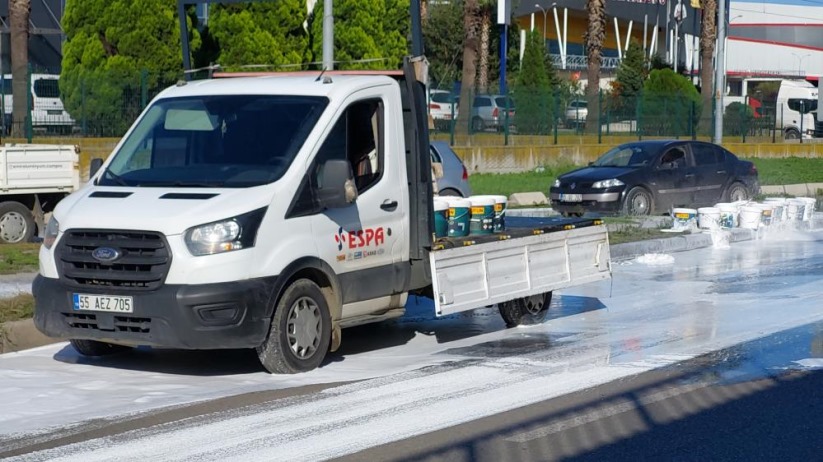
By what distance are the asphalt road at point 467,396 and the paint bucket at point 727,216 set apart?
7.64 meters

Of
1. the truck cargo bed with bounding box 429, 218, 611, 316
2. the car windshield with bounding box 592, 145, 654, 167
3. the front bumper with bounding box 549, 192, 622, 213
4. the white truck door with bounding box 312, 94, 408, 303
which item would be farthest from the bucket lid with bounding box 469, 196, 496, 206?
the car windshield with bounding box 592, 145, 654, 167

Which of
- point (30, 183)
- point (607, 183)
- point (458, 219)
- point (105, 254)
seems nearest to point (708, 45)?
point (607, 183)

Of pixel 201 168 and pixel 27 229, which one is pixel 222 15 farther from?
pixel 201 168

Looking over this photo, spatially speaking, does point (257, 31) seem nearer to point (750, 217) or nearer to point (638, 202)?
point (638, 202)

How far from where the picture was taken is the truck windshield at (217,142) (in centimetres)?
936

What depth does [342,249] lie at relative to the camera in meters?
9.57

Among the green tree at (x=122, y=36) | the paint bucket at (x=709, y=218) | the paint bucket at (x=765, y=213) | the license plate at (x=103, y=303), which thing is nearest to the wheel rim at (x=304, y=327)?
the license plate at (x=103, y=303)

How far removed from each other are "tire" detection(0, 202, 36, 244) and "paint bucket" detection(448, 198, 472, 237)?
30.6 ft

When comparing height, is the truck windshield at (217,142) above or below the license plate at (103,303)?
above

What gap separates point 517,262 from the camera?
11.0 m

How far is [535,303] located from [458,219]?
5.47 feet

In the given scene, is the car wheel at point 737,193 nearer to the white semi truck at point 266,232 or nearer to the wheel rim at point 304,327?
the white semi truck at point 266,232

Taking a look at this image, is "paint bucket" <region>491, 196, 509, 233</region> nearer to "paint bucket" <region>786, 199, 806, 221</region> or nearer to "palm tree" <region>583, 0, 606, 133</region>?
"paint bucket" <region>786, 199, 806, 221</region>

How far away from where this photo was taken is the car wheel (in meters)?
24.7
